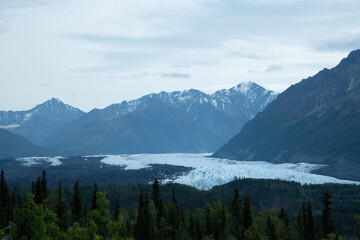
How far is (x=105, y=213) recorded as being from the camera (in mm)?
53062

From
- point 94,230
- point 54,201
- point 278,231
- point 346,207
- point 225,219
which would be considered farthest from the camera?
point 346,207

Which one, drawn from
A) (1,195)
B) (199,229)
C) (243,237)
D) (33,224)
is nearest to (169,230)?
(199,229)

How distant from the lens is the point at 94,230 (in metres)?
50.0

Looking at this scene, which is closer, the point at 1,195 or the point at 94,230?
the point at 94,230

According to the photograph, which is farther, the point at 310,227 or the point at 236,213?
the point at 236,213

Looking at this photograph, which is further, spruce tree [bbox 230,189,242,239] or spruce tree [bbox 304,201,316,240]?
spruce tree [bbox 230,189,242,239]

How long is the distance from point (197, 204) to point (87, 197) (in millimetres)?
45675

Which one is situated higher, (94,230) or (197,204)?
(94,230)

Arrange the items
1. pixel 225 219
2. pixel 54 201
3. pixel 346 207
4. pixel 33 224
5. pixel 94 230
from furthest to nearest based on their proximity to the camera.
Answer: pixel 346 207
pixel 54 201
pixel 225 219
pixel 33 224
pixel 94 230

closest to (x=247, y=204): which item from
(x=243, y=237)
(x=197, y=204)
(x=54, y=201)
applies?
(x=243, y=237)

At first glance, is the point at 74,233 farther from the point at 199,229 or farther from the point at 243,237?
the point at 199,229

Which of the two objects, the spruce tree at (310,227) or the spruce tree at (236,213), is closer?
the spruce tree at (310,227)

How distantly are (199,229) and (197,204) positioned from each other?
263 ft

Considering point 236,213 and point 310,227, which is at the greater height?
point 236,213
